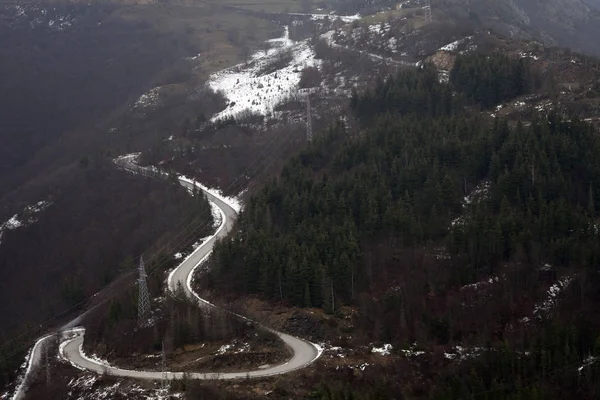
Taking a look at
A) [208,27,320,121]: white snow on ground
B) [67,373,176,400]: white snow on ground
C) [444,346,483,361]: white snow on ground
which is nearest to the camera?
[67,373,176,400]: white snow on ground

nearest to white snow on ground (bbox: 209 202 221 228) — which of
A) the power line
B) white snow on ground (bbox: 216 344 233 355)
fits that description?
the power line

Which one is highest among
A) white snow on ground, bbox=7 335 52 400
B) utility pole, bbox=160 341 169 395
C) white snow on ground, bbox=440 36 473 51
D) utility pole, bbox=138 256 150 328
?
white snow on ground, bbox=440 36 473 51

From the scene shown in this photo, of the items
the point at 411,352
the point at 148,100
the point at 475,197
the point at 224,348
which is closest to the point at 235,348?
the point at 224,348

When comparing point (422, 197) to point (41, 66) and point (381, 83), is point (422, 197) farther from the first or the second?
point (41, 66)

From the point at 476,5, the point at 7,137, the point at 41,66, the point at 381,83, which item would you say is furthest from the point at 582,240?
the point at 41,66

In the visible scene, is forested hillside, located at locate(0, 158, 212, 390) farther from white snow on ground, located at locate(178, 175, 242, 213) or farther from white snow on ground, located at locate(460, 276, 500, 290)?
white snow on ground, located at locate(460, 276, 500, 290)

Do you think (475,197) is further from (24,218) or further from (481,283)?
(24,218)
